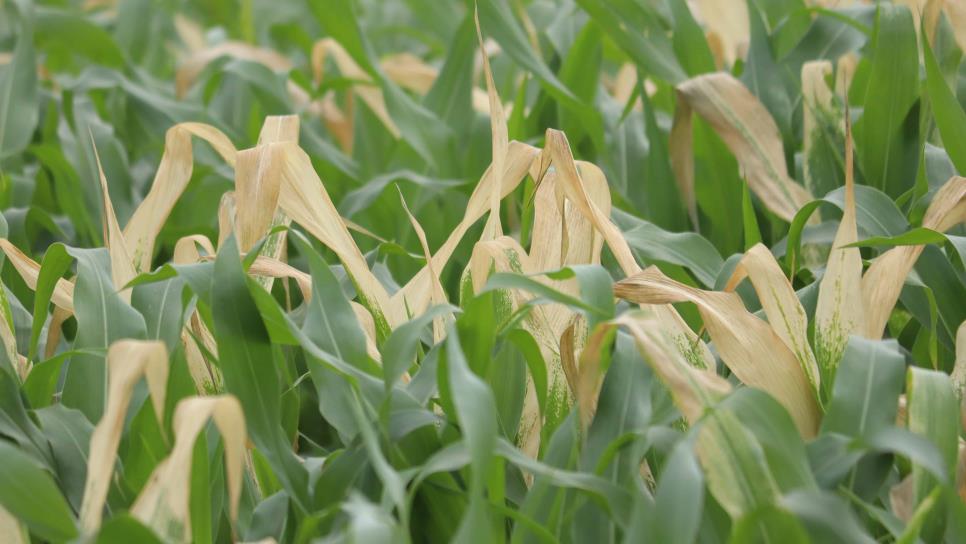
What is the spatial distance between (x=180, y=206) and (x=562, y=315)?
28.3 inches

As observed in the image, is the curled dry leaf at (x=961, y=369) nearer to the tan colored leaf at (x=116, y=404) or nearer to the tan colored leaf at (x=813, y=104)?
the tan colored leaf at (x=813, y=104)

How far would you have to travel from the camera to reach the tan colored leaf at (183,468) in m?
0.60

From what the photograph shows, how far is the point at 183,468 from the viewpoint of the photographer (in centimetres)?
60

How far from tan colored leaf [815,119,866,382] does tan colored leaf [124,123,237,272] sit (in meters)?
0.47

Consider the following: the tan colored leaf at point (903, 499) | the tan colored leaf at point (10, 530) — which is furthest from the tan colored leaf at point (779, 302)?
the tan colored leaf at point (10, 530)

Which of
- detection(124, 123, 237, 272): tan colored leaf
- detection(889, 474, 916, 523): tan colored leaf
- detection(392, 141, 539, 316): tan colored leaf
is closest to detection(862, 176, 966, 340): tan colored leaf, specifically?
detection(889, 474, 916, 523): tan colored leaf

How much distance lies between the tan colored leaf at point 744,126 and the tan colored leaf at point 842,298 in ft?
0.99

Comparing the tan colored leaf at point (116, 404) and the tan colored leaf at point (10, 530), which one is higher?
the tan colored leaf at point (116, 404)

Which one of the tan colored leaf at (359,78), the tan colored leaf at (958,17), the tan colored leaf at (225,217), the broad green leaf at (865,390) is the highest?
the tan colored leaf at (958,17)

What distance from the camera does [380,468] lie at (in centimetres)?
62

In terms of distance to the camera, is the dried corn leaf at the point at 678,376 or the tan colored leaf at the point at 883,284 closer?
the dried corn leaf at the point at 678,376

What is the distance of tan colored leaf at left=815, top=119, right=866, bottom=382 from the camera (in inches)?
32.1

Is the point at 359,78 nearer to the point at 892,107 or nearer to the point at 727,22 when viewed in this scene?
the point at 727,22

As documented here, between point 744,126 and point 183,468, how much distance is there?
28.5 inches
